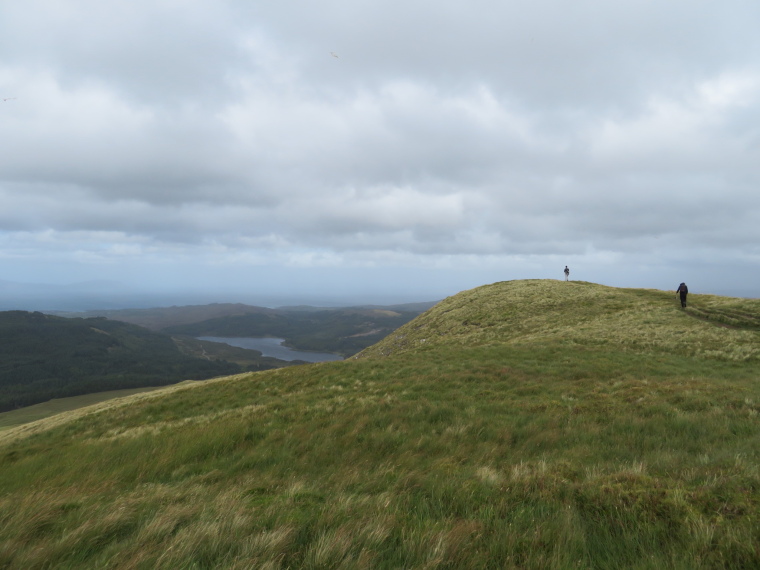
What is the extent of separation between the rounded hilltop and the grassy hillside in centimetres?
439

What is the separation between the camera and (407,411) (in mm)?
11664

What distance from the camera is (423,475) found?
254 inches

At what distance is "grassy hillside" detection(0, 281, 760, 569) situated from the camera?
369 cm

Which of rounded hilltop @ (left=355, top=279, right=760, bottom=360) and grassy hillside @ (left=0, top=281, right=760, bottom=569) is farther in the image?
Result: rounded hilltop @ (left=355, top=279, right=760, bottom=360)

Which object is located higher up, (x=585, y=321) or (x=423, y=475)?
(x=585, y=321)

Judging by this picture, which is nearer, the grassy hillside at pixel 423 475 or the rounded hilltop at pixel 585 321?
the grassy hillside at pixel 423 475

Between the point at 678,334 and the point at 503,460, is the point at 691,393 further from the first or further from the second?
the point at 678,334

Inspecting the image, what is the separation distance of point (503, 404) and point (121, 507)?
10772 millimetres

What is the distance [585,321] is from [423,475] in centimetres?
3432

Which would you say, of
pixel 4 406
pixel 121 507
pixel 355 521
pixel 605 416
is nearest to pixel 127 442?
pixel 121 507

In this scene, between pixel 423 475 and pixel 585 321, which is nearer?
pixel 423 475

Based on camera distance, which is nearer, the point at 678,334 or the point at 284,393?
the point at 284,393

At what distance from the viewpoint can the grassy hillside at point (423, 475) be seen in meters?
3.69

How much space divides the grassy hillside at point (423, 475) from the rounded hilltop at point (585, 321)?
439cm
